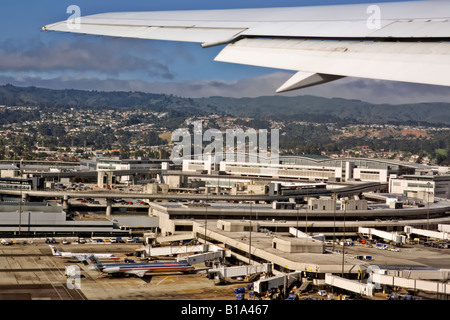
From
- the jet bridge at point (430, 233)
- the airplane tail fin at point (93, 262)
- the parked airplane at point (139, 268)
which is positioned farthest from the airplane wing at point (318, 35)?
the jet bridge at point (430, 233)

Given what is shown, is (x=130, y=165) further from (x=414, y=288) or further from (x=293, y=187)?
(x=414, y=288)

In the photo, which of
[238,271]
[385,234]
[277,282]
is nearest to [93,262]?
[238,271]

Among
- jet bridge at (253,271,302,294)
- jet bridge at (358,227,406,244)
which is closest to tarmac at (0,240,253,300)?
jet bridge at (253,271,302,294)

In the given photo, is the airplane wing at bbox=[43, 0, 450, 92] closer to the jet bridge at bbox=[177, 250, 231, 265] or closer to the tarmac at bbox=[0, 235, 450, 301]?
the tarmac at bbox=[0, 235, 450, 301]

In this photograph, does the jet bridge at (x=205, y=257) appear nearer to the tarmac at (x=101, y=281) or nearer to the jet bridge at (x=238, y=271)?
the tarmac at (x=101, y=281)

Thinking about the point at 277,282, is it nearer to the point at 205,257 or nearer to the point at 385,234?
the point at 205,257
